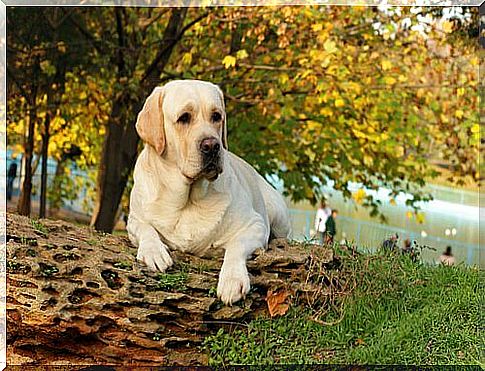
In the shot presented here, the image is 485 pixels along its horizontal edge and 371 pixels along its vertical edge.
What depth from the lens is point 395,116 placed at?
6609 millimetres

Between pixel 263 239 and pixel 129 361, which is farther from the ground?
pixel 263 239

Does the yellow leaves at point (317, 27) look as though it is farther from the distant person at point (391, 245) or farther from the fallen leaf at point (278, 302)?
the fallen leaf at point (278, 302)

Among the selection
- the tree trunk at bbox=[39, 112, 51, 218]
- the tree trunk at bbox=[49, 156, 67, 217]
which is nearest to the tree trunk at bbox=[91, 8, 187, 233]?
the tree trunk at bbox=[39, 112, 51, 218]

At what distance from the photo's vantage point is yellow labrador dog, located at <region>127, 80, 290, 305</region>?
286 centimetres

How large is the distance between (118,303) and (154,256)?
237 mm

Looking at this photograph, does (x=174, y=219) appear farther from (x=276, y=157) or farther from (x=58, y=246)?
(x=276, y=157)

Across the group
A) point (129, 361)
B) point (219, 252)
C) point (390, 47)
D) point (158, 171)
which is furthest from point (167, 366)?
point (390, 47)

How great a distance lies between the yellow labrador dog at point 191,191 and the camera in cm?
286

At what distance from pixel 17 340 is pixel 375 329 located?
142cm

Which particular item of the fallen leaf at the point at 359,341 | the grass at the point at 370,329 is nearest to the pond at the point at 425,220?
the grass at the point at 370,329

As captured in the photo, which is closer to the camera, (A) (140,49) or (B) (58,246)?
(B) (58,246)

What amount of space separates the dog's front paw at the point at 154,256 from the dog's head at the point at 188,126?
0.31 metres

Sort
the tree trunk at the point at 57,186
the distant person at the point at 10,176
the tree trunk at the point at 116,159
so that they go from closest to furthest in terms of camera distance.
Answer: the tree trunk at the point at 116,159 < the distant person at the point at 10,176 < the tree trunk at the point at 57,186

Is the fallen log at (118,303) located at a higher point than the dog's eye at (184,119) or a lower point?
lower
